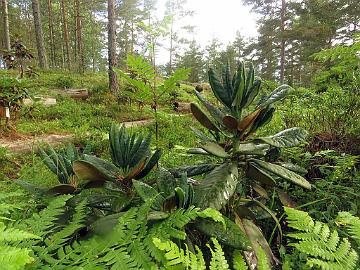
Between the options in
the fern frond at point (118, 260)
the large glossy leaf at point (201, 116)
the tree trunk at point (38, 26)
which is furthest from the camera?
the tree trunk at point (38, 26)

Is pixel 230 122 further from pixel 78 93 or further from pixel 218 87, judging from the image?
pixel 78 93

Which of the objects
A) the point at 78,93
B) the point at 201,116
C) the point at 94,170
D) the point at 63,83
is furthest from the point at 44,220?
the point at 63,83

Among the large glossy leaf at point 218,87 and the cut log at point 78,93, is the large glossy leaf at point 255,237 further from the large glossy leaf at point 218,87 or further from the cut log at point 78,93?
the cut log at point 78,93

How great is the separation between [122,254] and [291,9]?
25.3 meters

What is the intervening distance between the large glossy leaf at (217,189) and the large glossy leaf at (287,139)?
0.28m

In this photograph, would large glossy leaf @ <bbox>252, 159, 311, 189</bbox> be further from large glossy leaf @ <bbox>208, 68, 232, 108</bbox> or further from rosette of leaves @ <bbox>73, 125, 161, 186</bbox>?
rosette of leaves @ <bbox>73, 125, 161, 186</bbox>

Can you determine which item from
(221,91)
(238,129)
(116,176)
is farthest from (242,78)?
(116,176)

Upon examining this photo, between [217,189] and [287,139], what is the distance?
0.65 meters

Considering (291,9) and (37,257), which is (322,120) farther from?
(291,9)

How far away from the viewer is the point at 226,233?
4.38 feet

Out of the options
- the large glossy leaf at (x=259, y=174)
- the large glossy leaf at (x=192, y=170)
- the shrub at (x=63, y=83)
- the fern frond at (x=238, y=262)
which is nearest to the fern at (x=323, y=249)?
the fern frond at (x=238, y=262)

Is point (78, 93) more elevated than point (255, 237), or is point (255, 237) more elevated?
point (78, 93)

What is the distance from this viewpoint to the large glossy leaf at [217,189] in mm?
1449

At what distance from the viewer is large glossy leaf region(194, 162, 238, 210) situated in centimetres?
145
